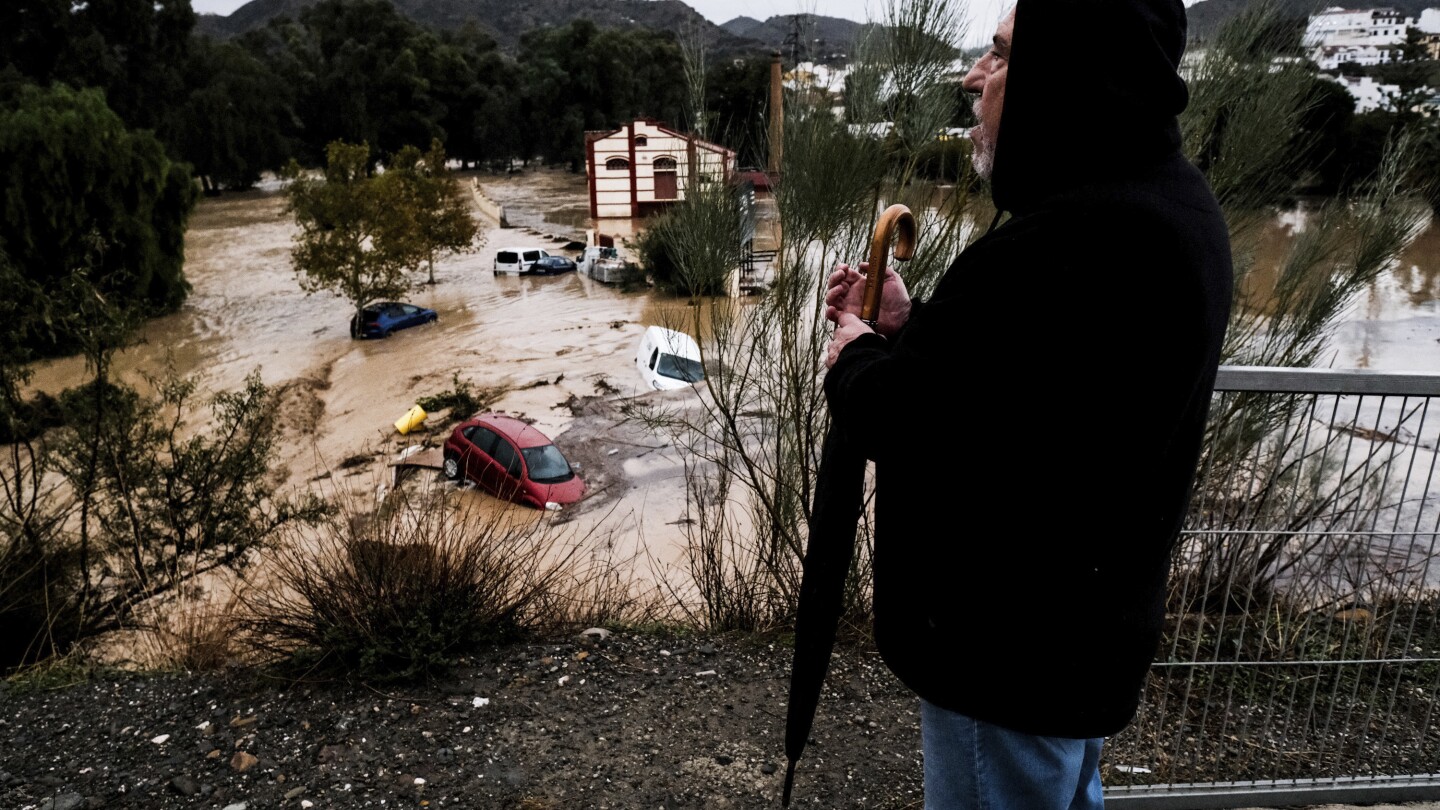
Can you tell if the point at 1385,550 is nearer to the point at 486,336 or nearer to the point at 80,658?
the point at 80,658

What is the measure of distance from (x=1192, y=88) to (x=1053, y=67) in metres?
4.74

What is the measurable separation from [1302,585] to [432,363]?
78.3 ft

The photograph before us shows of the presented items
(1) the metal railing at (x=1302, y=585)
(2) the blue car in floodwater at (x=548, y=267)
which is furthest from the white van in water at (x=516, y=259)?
(1) the metal railing at (x=1302, y=585)

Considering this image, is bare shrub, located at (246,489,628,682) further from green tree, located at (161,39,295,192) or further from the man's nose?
green tree, located at (161,39,295,192)

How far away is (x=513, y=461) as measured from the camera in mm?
13641

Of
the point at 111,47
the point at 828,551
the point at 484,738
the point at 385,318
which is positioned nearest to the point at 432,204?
the point at 385,318

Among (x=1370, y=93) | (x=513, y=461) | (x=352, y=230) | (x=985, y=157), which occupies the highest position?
(x=1370, y=93)

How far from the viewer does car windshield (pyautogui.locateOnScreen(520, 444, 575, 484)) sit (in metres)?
14.1

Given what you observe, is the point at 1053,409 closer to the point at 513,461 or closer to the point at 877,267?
the point at 877,267

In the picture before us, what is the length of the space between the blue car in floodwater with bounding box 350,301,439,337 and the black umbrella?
92.8ft

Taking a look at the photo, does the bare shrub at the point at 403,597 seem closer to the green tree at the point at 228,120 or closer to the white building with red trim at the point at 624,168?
the white building with red trim at the point at 624,168

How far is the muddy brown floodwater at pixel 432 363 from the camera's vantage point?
15.7 meters

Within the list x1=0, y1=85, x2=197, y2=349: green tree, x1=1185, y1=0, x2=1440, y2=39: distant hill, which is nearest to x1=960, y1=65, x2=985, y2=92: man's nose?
x1=1185, y1=0, x2=1440, y2=39: distant hill

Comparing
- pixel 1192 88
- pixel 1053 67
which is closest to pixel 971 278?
pixel 1053 67
